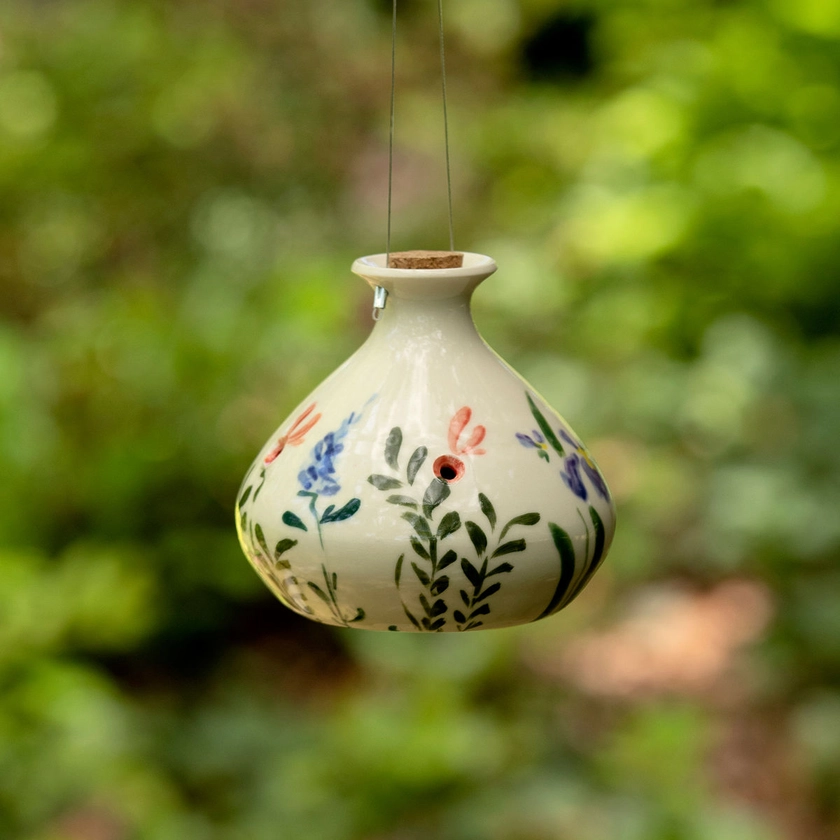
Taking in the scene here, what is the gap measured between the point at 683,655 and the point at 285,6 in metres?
2.68

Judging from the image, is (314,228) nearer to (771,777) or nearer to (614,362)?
(614,362)

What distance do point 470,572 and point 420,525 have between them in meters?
0.06

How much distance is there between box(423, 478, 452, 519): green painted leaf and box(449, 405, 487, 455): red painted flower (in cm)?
4

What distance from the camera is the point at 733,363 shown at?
133 inches

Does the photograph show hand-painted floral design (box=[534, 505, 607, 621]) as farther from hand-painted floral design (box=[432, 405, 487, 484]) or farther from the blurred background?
the blurred background

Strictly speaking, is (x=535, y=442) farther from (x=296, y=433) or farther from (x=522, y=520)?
(x=296, y=433)

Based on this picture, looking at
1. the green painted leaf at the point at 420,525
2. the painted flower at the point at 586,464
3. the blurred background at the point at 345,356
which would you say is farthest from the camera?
the blurred background at the point at 345,356

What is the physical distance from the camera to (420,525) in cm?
102

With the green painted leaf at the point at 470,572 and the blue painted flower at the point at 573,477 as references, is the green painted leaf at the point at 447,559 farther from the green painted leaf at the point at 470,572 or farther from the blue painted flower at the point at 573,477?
the blue painted flower at the point at 573,477

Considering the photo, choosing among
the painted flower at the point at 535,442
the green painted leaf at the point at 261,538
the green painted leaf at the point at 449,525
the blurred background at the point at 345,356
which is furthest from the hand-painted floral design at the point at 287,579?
the blurred background at the point at 345,356

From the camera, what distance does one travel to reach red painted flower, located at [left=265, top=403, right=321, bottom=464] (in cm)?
111

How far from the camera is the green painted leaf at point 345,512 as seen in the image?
1.03 metres

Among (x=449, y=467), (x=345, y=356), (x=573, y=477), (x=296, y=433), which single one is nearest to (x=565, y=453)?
(x=573, y=477)

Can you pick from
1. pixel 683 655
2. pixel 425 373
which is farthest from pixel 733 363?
pixel 425 373
